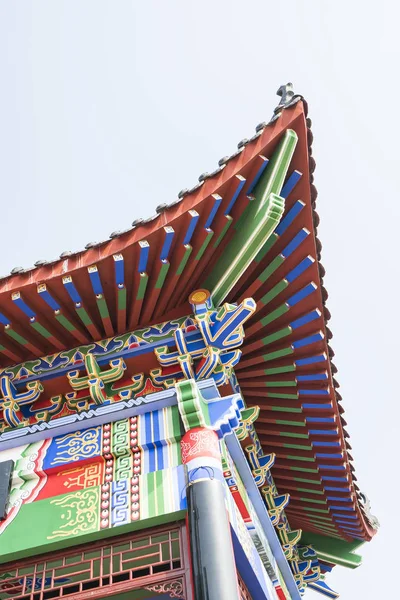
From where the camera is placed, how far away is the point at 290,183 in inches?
208

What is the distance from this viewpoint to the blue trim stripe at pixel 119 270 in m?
5.12

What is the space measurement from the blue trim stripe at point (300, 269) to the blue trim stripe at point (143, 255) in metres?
1.41

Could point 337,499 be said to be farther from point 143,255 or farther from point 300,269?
point 143,255

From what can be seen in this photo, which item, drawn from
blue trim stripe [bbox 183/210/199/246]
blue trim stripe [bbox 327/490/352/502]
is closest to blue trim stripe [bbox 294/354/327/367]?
blue trim stripe [bbox 183/210/199/246]

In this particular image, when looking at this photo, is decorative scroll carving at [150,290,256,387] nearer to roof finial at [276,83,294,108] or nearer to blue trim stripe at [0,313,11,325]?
blue trim stripe at [0,313,11,325]

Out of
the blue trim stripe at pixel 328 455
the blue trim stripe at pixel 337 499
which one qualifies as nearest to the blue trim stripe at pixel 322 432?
the blue trim stripe at pixel 328 455

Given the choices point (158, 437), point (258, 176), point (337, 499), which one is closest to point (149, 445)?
point (158, 437)

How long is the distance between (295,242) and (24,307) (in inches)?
99.3

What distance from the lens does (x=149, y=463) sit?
15.8 feet

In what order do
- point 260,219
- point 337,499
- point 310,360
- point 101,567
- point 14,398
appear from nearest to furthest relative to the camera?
point 101,567
point 260,219
point 14,398
point 310,360
point 337,499

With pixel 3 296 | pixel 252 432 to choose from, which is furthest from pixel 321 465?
pixel 3 296

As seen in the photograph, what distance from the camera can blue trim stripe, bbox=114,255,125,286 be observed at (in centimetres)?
512

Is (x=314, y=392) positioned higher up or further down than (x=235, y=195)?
further down

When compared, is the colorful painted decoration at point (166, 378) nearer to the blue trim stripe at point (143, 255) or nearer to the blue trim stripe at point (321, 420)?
the blue trim stripe at point (143, 255)
